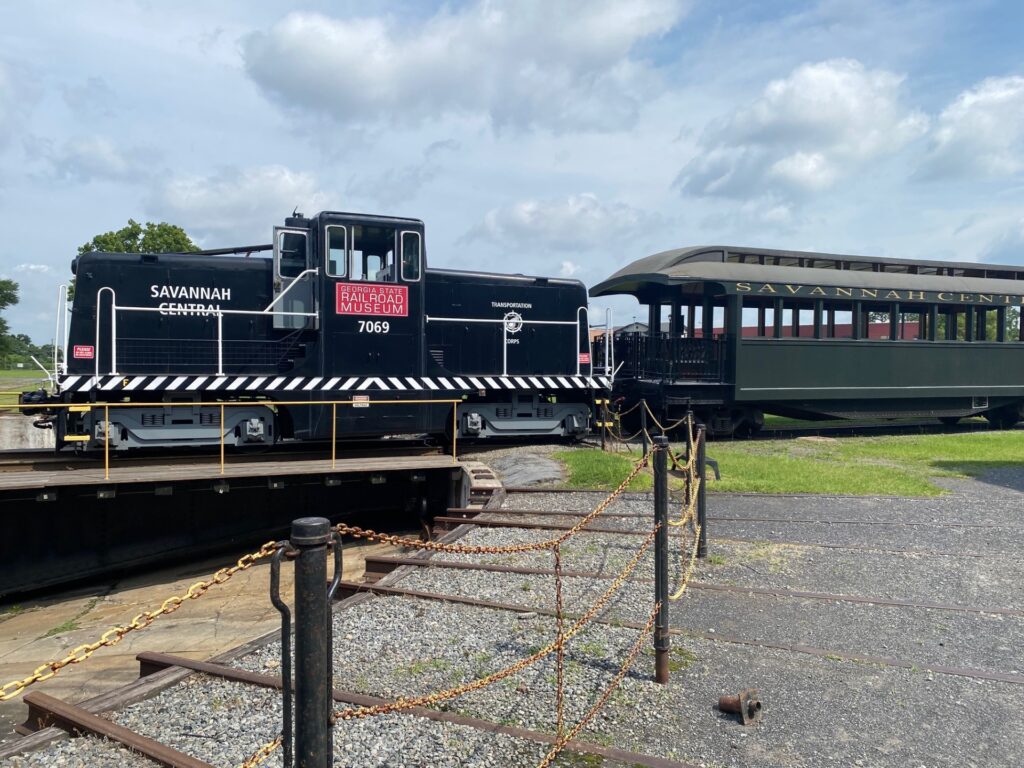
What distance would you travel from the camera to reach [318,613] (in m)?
2.24

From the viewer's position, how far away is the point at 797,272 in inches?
615

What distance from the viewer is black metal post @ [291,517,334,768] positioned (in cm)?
222

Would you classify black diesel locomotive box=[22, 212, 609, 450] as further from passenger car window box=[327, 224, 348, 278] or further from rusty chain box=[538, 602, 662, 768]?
rusty chain box=[538, 602, 662, 768]

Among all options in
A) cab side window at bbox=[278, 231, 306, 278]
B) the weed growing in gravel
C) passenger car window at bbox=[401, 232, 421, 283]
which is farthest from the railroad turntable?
cab side window at bbox=[278, 231, 306, 278]

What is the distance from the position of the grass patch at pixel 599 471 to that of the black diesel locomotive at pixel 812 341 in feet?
11.3

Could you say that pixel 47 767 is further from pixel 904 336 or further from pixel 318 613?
pixel 904 336

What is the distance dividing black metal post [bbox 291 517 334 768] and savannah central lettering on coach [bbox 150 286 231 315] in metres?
9.74

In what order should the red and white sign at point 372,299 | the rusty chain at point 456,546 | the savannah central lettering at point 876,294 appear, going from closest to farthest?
the rusty chain at point 456,546, the red and white sign at point 372,299, the savannah central lettering at point 876,294

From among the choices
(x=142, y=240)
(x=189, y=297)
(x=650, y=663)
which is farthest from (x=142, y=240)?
(x=650, y=663)

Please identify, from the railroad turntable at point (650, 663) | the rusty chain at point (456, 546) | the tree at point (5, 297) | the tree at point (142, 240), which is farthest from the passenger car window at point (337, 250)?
the tree at point (5, 297)

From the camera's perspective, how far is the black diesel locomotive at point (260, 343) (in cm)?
1071

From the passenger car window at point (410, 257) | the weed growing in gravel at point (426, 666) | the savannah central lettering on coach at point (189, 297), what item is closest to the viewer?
the weed growing in gravel at point (426, 666)

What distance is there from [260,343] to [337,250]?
1.92 m

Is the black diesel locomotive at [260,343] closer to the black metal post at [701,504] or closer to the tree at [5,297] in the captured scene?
the black metal post at [701,504]
